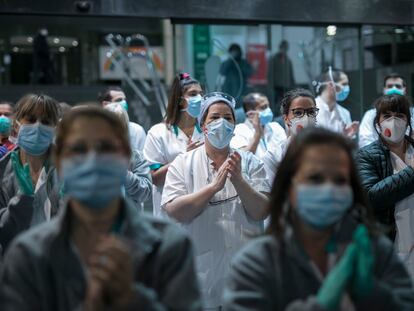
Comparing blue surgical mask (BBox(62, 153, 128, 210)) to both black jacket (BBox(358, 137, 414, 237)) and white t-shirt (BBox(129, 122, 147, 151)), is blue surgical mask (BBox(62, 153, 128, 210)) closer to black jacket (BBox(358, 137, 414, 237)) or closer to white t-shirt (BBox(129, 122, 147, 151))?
black jacket (BBox(358, 137, 414, 237))

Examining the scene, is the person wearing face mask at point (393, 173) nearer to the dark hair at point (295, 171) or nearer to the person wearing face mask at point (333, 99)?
the dark hair at point (295, 171)

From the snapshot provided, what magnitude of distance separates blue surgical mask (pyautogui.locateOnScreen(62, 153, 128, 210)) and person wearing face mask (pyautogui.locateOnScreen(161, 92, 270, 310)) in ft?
6.34

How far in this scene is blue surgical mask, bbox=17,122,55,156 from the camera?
15.0 ft

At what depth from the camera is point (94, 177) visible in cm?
269

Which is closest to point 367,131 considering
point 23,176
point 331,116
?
point 331,116

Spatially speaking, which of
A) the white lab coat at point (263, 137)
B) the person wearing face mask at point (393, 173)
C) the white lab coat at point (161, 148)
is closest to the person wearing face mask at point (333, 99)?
the white lab coat at point (263, 137)

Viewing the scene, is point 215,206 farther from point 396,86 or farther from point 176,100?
point 396,86

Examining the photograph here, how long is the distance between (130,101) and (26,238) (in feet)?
31.1

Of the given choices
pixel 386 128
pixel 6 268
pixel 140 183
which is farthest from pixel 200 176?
pixel 6 268

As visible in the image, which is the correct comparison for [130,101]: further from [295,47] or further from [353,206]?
[353,206]

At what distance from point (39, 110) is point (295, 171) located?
7.48ft

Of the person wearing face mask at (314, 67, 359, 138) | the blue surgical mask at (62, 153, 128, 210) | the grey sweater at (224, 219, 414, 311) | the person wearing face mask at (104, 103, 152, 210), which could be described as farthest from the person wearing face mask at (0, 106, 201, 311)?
the person wearing face mask at (314, 67, 359, 138)

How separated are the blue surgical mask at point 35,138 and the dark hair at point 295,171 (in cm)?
201

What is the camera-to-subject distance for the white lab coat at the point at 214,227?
4727 mm
